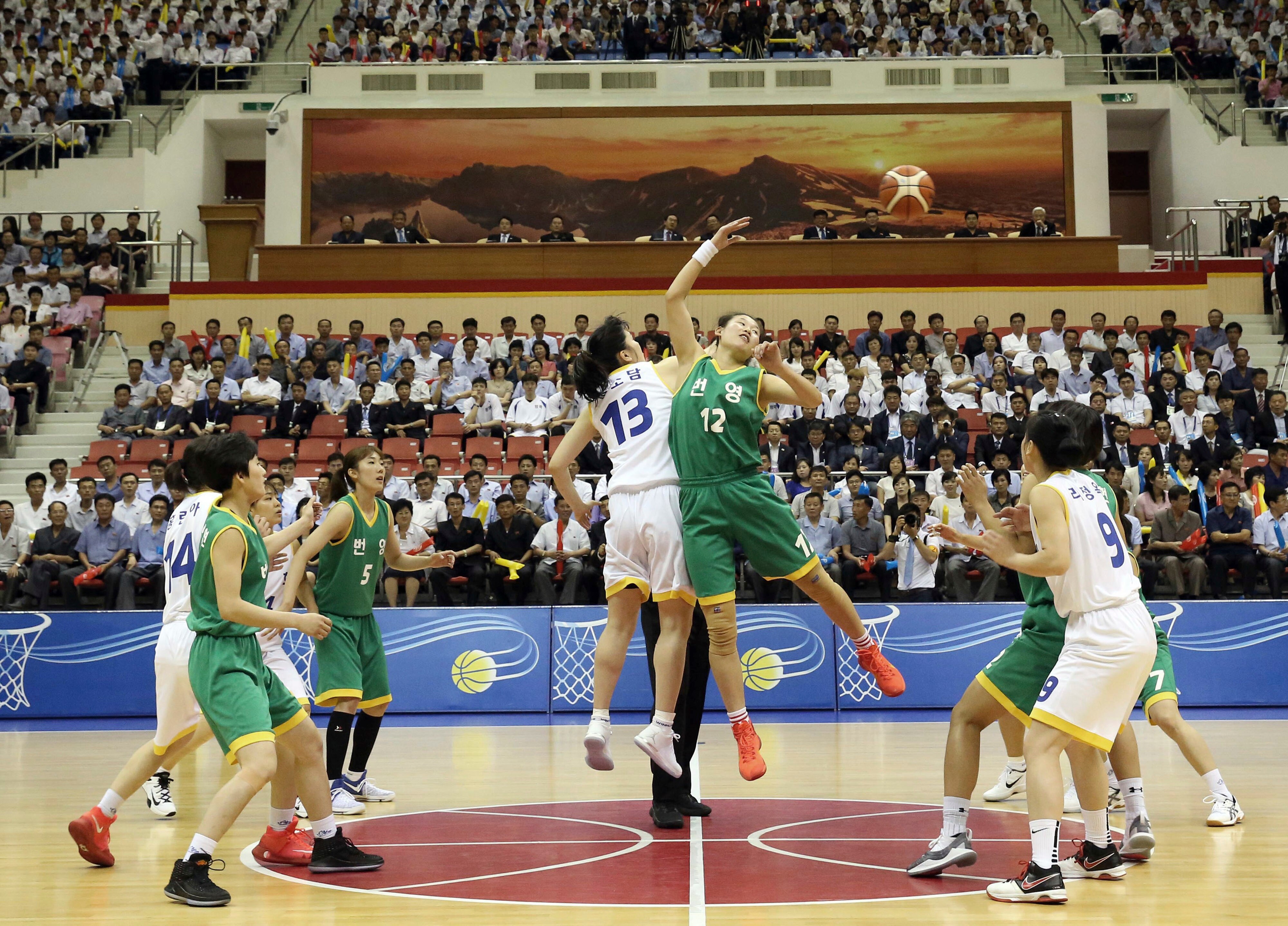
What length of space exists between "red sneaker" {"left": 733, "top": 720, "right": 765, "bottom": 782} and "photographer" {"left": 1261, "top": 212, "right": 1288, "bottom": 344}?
1549 centimetres

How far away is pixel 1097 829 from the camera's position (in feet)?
17.1

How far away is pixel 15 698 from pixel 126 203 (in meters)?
13.2

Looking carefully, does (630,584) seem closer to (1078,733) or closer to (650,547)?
(650,547)

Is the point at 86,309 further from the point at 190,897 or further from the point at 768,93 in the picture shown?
the point at 190,897

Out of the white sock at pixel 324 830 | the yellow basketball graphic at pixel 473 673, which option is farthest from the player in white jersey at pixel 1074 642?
the yellow basketball graphic at pixel 473 673

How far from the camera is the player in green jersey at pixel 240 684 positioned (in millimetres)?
4965

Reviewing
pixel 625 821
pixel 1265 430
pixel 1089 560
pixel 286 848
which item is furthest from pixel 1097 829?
pixel 1265 430

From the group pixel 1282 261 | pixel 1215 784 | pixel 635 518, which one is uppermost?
pixel 1282 261

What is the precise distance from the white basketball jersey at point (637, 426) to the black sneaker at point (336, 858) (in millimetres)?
2063

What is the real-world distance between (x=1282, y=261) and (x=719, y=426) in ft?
51.5

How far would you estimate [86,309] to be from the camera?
19.7 m

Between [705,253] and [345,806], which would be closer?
[705,253]

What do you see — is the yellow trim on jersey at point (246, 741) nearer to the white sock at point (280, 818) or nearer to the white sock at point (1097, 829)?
the white sock at point (280, 818)

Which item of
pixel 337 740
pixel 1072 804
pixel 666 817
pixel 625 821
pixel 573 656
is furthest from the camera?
pixel 573 656
